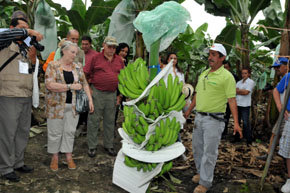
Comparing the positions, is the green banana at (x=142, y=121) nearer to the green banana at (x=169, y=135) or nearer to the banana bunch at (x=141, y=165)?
the green banana at (x=169, y=135)

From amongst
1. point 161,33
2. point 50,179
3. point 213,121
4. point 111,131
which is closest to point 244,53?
point 213,121

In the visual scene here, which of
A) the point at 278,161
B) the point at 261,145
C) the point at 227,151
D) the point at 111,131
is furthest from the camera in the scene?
the point at 261,145

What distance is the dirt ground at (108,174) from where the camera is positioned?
2.84 m

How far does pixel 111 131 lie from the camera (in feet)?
13.3

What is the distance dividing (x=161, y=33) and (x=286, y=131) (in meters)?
2.22

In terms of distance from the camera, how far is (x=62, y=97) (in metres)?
3.05

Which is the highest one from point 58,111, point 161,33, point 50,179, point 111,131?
point 161,33

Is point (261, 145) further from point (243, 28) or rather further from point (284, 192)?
point (243, 28)

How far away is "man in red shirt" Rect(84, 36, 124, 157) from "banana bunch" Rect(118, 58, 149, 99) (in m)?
1.33

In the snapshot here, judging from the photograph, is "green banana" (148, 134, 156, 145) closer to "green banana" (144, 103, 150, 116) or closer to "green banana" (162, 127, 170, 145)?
"green banana" (162, 127, 170, 145)

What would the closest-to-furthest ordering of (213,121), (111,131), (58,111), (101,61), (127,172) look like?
(127,172) → (213,121) → (58,111) → (101,61) → (111,131)

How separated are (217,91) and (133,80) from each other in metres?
1.12

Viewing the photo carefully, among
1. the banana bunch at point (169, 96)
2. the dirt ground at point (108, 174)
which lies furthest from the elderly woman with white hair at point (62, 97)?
the banana bunch at point (169, 96)

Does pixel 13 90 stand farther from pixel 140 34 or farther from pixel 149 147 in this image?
pixel 140 34
